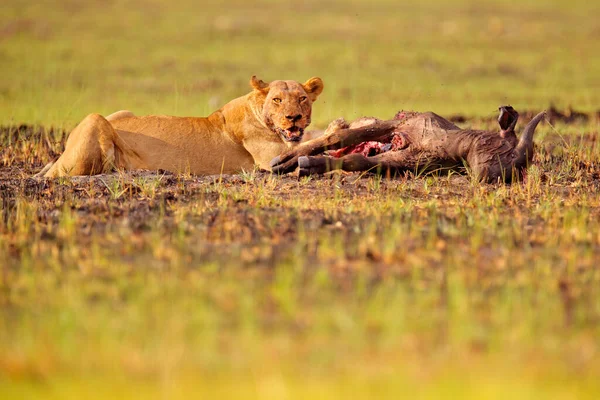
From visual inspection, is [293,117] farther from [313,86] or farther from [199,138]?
[199,138]

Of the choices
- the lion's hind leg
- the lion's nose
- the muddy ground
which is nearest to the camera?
the muddy ground

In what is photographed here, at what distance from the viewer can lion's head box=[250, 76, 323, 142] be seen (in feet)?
28.6

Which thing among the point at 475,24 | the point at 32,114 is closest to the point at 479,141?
the point at 32,114

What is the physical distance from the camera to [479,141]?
7844 mm

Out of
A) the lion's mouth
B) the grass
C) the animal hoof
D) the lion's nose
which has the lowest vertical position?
the grass

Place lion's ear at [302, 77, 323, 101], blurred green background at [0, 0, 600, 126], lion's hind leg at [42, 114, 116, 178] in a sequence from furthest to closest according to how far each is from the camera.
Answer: blurred green background at [0, 0, 600, 126], lion's ear at [302, 77, 323, 101], lion's hind leg at [42, 114, 116, 178]

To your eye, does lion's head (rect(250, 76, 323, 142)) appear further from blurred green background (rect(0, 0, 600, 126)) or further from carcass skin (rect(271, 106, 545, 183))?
blurred green background (rect(0, 0, 600, 126))

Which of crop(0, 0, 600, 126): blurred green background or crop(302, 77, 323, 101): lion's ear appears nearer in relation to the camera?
crop(302, 77, 323, 101): lion's ear

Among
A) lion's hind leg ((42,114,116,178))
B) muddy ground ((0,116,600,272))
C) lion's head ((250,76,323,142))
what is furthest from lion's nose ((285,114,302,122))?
lion's hind leg ((42,114,116,178))

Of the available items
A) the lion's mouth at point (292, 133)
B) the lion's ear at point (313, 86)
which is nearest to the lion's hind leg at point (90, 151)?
the lion's mouth at point (292, 133)

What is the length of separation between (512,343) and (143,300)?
5.29 feet

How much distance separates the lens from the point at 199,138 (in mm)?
8906

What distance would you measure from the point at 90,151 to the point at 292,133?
1659mm

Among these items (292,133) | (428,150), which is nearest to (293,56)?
(292,133)
